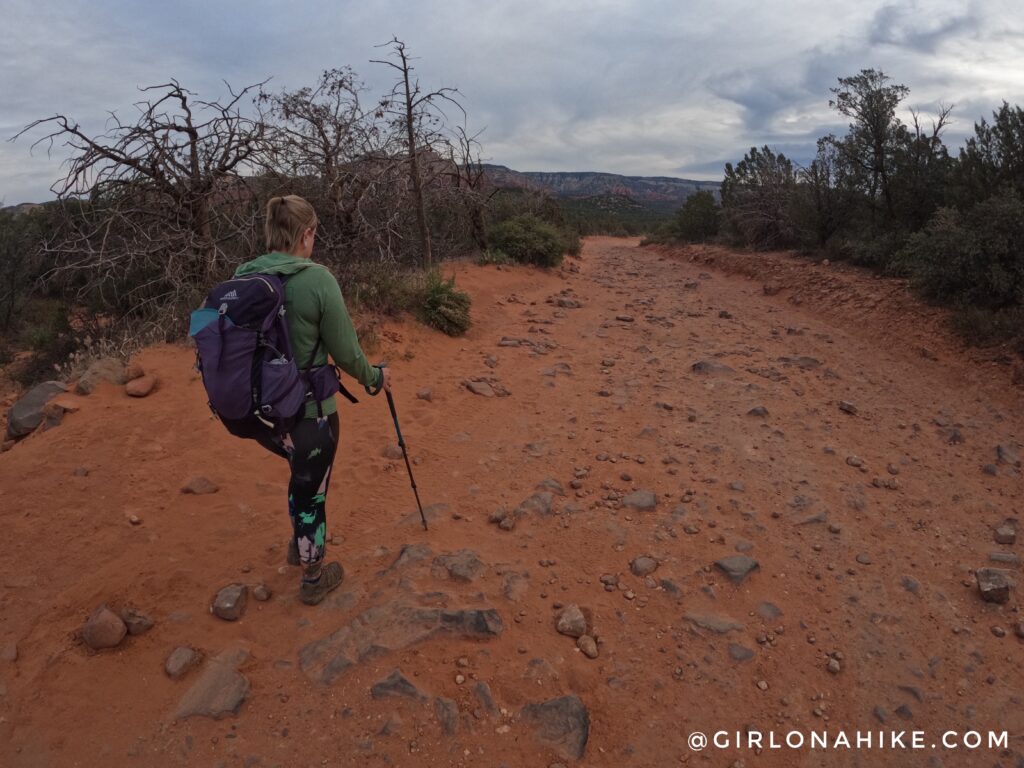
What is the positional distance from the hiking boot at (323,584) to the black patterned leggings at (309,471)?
0.11 m

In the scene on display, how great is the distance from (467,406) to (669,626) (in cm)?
327

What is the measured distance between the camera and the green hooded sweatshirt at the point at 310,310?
2.47m

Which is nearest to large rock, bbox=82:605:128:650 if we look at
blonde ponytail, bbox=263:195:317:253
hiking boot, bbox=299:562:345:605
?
hiking boot, bbox=299:562:345:605

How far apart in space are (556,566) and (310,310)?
6.16 feet

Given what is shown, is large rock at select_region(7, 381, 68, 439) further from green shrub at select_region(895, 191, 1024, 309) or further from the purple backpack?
green shrub at select_region(895, 191, 1024, 309)

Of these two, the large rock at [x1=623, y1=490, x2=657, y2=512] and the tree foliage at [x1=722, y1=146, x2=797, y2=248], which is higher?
the tree foliage at [x1=722, y1=146, x2=797, y2=248]

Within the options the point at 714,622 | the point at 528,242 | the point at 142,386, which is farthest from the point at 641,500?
the point at 528,242

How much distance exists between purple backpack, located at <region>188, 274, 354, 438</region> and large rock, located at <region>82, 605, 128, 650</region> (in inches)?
42.6

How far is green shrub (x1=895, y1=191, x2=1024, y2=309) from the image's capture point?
715 cm

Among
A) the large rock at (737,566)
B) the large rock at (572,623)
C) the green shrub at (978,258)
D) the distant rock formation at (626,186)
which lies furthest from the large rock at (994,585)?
the distant rock formation at (626,186)

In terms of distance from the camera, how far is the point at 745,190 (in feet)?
62.6

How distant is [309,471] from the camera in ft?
8.98

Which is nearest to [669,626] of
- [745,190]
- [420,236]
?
[420,236]

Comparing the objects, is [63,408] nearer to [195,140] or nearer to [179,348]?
[179,348]
